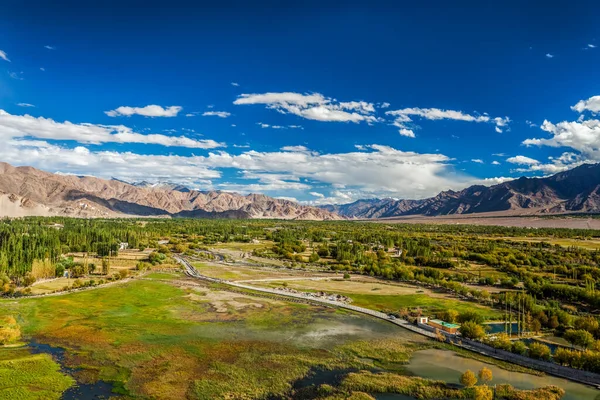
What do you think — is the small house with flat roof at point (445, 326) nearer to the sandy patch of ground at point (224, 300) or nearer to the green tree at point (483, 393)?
the green tree at point (483, 393)

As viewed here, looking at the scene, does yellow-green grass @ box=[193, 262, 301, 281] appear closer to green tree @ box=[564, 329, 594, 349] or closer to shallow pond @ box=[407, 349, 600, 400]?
shallow pond @ box=[407, 349, 600, 400]

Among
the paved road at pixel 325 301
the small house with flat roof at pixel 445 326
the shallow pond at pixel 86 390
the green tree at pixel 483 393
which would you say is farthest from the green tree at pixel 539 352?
the shallow pond at pixel 86 390

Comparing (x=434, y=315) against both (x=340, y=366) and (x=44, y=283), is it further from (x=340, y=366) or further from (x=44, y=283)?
(x=44, y=283)

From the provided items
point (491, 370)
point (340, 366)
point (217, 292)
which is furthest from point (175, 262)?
point (491, 370)

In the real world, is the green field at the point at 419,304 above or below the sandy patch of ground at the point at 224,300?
above

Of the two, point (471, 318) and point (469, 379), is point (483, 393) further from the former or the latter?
point (471, 318)

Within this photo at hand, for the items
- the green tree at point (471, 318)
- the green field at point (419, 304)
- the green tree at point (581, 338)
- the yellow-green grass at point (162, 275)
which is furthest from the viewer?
the yellow-green grass at point (162, 275)

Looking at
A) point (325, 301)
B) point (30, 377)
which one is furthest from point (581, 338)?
point (30, 377)
